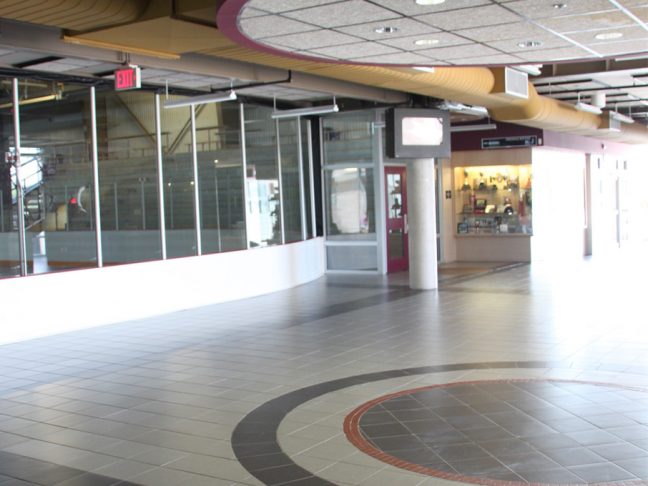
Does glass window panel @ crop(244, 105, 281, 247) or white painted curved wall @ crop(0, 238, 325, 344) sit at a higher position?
glass window panel @ crop(244, 105, 281, 247)

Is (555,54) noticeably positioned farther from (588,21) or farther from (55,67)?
(55,67)

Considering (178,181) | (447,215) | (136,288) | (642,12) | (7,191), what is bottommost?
(136,288)

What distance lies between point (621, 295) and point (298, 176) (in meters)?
6.52

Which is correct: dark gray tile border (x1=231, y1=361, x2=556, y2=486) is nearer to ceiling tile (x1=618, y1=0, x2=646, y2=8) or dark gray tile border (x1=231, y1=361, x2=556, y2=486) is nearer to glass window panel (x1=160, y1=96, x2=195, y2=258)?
ceiling tile (x1=618, y1=0, x2=646, y2=8)

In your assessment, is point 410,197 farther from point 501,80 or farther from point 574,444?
point 574,444

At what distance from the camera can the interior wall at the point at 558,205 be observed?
62.6 ft

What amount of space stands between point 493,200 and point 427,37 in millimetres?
12880

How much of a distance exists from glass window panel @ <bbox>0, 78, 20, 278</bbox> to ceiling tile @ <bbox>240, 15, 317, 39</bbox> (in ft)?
15.3

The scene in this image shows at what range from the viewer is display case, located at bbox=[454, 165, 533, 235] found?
18.9 m

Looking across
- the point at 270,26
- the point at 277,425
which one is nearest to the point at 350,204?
the point at 270,26

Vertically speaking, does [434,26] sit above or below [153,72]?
below

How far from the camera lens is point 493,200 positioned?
19078 mm

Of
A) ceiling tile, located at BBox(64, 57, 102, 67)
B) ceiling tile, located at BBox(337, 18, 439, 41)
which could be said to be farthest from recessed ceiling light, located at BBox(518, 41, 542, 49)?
ceiling tile, located at BBox(64, 57, 102, 67)

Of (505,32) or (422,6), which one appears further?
(505,32)
